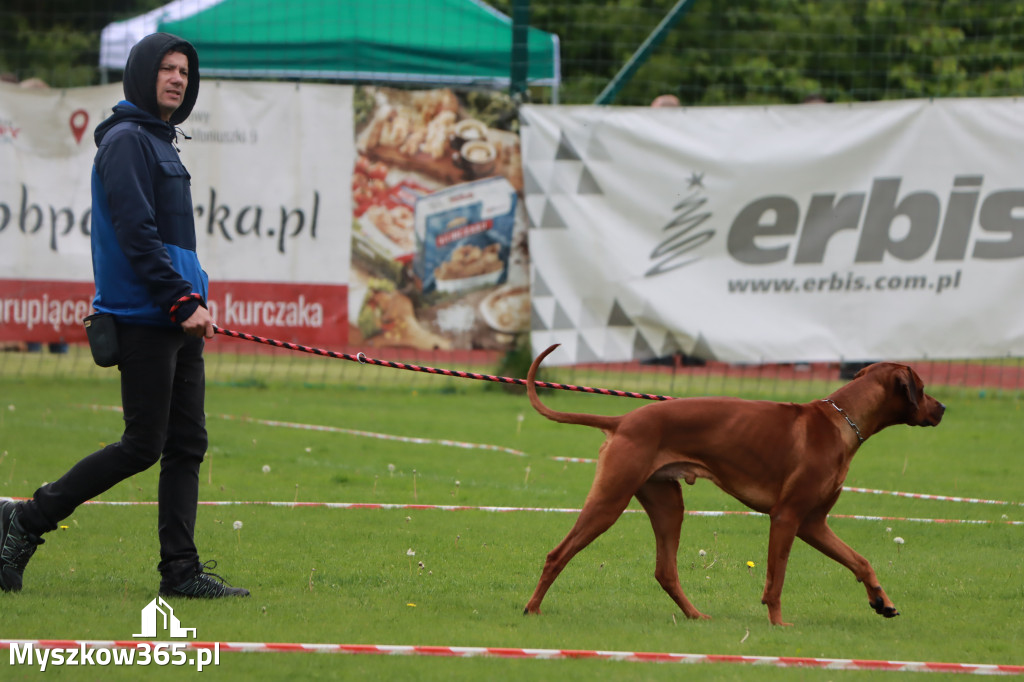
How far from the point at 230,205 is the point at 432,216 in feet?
6.46

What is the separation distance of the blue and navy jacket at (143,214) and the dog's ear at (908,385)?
2833 mm

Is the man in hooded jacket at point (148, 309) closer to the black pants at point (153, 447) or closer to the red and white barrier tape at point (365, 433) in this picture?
the black pants at point (153, 447)

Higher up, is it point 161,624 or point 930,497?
point 161,624

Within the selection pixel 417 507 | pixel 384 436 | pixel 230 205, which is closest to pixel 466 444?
pixel 384 436

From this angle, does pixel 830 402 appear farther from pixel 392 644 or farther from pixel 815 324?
pixel 815 324

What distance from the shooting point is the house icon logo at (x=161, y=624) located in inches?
163

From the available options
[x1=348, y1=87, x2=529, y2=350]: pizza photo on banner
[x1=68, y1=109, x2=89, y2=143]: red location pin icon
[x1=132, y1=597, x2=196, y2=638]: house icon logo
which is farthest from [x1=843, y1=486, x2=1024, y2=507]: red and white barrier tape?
[x1=68, y1=109, x2=89, y2=143]: red location pin icon

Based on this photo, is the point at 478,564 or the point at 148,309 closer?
the point at 148,309

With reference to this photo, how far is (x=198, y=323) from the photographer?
4.57m

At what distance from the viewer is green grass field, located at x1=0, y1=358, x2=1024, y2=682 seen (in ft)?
13.7

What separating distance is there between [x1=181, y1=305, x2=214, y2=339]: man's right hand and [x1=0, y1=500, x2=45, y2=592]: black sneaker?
106cm

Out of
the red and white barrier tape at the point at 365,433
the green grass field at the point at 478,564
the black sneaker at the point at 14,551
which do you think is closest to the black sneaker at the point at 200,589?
the green grass field at the point at 478,564

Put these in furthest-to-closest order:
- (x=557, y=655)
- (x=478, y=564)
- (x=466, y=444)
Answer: (x=466, y=444) → (x=478, y=564) → (x=557, y=655)

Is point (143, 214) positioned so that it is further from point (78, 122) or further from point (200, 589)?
point (78, 122)
